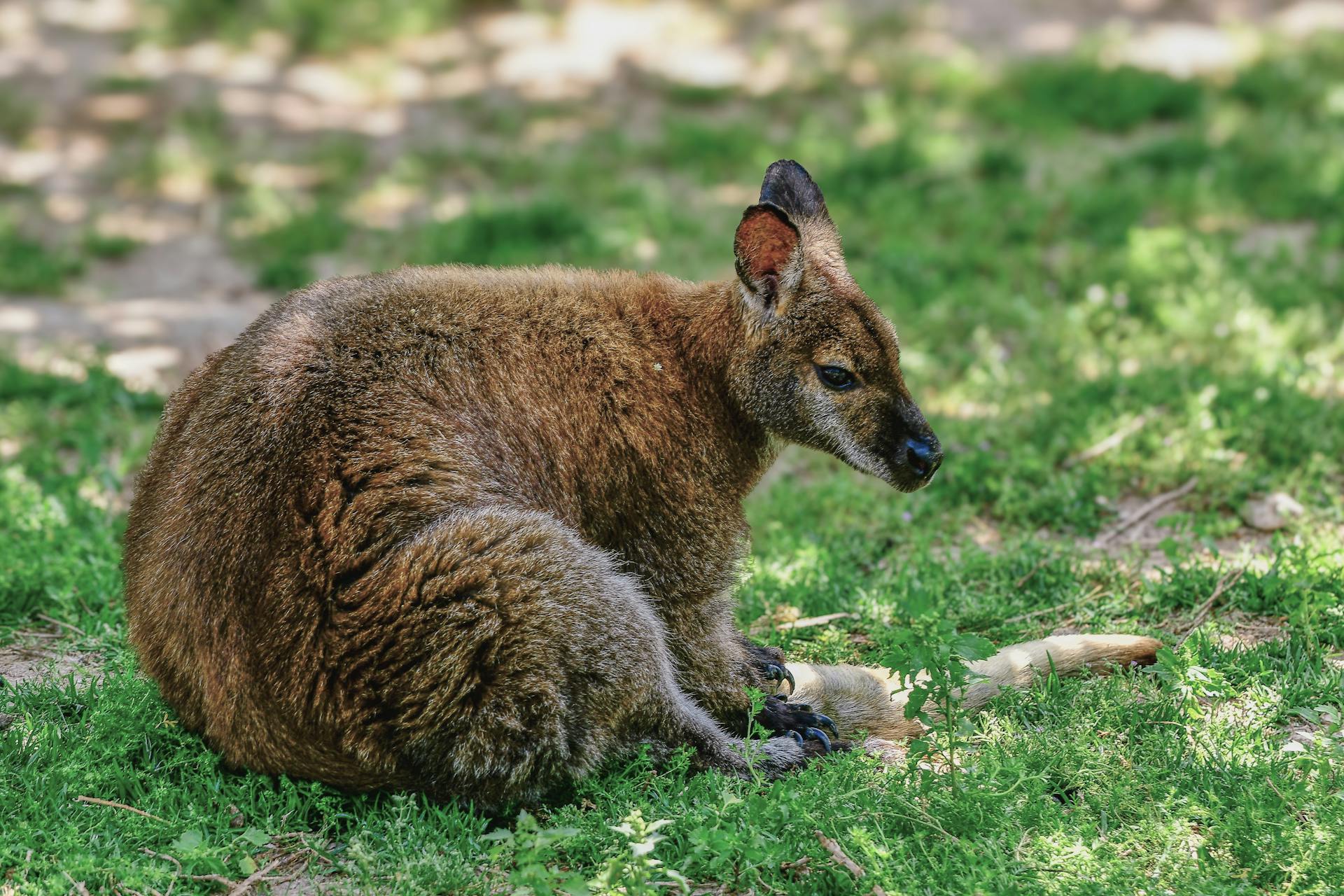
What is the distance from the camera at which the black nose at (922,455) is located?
4926mm

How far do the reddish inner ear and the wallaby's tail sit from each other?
1.54 metres

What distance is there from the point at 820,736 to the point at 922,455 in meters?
1.12

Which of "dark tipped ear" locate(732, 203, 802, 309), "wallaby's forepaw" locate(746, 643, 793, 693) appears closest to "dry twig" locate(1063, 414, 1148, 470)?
"wallaby's forepaw" locate(746, 643, 793, 693)

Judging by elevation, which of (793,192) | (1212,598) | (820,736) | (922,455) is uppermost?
(793,192)

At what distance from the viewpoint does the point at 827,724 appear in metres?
4.84

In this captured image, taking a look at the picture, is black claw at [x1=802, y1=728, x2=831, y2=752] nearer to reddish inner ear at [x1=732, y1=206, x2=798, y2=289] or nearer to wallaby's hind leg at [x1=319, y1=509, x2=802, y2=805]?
wallaby's hind leg at [x1=319, y1=509, x2=802, y2=805]

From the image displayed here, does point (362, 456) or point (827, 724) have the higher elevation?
point (362, 456)

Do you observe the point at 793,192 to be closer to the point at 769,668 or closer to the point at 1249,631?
the point at 769,668

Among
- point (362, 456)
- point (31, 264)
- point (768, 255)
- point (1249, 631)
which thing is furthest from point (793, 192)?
point (31, 264)

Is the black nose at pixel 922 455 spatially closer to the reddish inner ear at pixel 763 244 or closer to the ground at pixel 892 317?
the ground at pixel 892 317

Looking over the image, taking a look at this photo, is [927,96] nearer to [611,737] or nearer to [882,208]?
[882,208]

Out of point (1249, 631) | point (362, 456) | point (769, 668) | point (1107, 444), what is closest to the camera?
point (362, 456)

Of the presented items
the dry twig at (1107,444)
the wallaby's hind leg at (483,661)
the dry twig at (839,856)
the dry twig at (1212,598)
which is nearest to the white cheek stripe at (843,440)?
the wallaby's hind leg at (483,661)

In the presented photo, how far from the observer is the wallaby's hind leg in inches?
157
